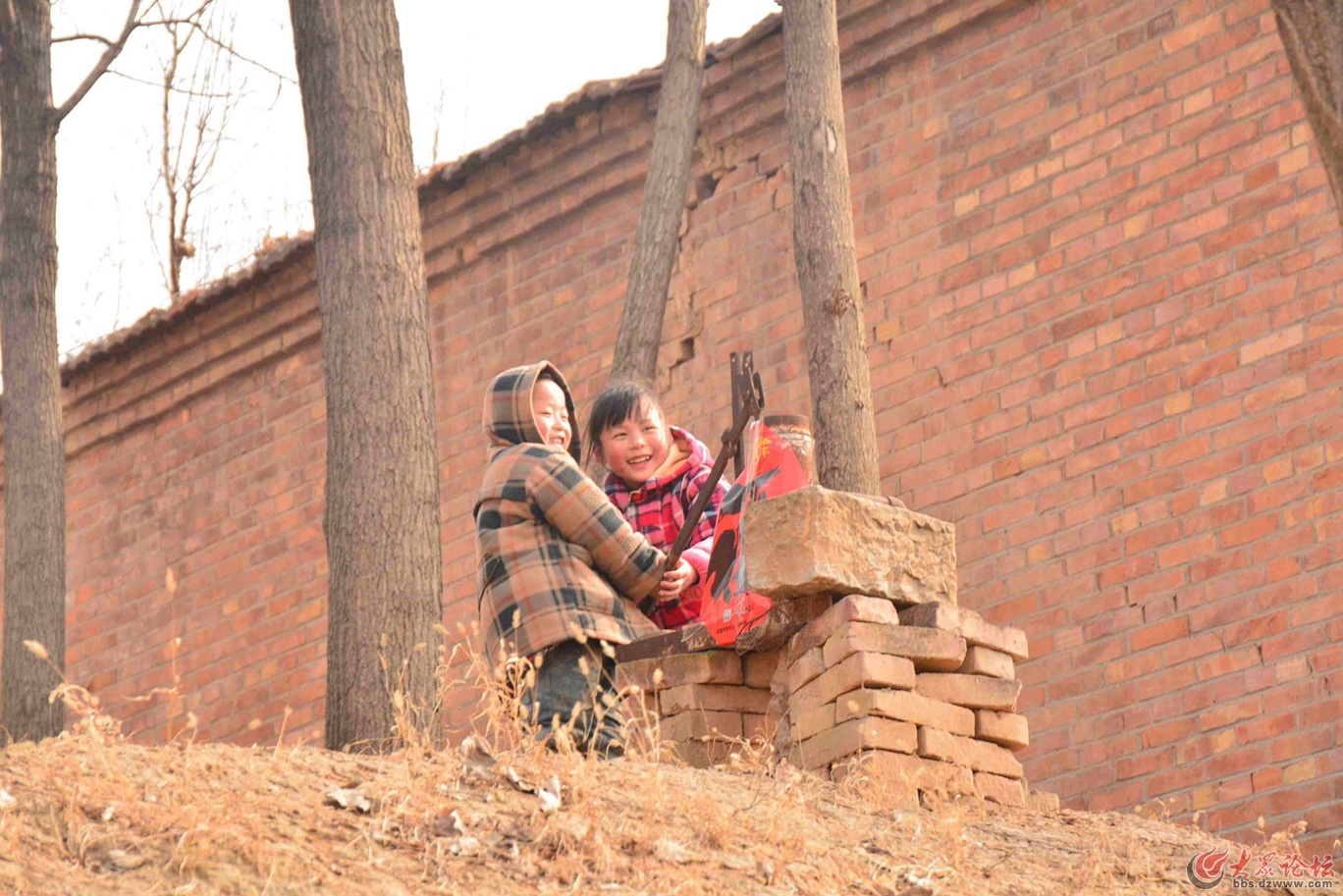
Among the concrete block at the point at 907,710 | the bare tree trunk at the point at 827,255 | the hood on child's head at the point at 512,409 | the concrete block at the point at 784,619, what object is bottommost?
the concrete block at the point at 907,710

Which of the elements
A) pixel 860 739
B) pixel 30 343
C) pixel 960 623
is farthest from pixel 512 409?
pixel 30 343

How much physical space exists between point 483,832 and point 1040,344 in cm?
494

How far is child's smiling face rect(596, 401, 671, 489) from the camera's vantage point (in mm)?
5906

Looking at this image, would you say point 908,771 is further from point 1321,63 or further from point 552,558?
point 1321,63

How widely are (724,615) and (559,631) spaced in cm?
70

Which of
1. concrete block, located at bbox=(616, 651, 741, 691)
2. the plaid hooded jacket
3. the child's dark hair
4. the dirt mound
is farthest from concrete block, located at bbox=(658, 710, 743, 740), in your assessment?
the child's dark hair

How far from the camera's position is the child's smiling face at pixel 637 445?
5906 millimetres

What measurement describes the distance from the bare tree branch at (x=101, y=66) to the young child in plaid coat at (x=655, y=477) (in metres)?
4.40

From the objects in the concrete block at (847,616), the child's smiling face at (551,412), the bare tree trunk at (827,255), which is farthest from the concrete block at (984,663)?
the bare tree trunk at (827,255)

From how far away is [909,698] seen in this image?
5512mm

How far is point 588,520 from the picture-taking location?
536cm

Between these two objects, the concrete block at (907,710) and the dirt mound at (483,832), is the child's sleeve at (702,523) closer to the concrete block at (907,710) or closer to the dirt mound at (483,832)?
the concrete block at (907,710)

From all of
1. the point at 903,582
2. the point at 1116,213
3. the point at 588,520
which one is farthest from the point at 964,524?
the point at 588,520

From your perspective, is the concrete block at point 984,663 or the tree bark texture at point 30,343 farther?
the tree bark texture at point 30,343
